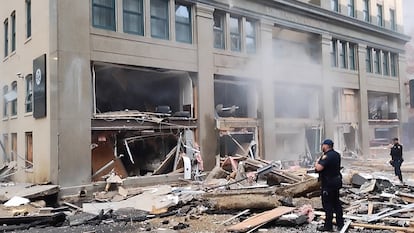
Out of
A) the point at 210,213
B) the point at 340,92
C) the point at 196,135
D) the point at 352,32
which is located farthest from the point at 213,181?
the point at 352,32

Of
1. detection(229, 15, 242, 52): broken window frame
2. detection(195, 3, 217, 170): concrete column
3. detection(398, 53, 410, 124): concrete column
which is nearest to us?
detection(195, 3, 217, 170): concrete column

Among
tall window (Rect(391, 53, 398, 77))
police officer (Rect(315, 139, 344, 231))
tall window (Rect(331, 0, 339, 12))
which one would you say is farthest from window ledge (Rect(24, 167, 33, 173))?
tall window (Rect(391, 53, 398, 77))

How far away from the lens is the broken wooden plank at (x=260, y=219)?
750 cm

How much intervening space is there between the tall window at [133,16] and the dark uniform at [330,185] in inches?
373

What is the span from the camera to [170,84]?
1753cm

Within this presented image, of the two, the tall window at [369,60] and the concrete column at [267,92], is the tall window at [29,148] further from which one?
the tall window at [369,60]

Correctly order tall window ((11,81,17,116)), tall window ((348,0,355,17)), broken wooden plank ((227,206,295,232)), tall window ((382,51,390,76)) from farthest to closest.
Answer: tall window ((382,51,390,76)), tall window ((348,0,355,17)), tall window ((11,81,17,116)), broken wooden plank ((227,206,295,232))

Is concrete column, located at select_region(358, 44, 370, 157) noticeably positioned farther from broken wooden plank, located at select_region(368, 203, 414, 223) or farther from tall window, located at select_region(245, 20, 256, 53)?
broken wooden plank, located at select_region(368, 203, 414, 223)

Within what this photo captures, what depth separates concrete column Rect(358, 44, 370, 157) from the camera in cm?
2455

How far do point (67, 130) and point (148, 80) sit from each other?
5824 mm

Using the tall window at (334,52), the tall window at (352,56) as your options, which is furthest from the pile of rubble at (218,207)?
the tall window at (352,56)

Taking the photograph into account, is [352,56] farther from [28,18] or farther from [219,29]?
[28,18]

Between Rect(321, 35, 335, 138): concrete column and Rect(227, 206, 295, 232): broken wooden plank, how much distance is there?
14.4 m

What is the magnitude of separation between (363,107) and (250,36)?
34.2 ft
